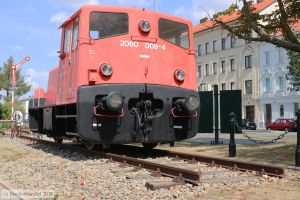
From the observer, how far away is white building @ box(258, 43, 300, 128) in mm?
50156

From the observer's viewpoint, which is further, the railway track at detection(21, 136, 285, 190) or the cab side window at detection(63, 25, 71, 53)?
the cab side window at detection(63, 25, 71, 53)

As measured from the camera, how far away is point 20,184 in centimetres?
804

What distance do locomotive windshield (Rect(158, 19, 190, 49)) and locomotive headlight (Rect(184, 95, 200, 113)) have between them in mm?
1684

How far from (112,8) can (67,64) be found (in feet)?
6.32

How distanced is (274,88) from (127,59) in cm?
4448

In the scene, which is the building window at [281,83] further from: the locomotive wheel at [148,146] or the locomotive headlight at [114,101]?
the locomotive headlight at [114,101]

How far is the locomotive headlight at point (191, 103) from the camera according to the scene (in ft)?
34.4

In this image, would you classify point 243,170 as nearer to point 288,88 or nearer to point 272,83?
point 288,88

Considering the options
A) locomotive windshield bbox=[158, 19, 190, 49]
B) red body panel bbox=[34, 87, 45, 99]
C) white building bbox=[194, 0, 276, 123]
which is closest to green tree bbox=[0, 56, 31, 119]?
white building bbox=[194, 0, 276, 123]

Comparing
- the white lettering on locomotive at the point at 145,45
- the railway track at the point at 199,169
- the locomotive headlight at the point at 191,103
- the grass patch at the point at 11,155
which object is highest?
the white lettering on locomotive at the point at 145,45

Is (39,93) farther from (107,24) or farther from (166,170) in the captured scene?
(166,170)

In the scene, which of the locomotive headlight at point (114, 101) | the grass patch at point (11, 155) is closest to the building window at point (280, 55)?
the grass patch at point (11, 155)

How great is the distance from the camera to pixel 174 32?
1158cm

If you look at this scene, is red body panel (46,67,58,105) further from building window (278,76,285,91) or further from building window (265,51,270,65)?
building window (265,51,270,65)
